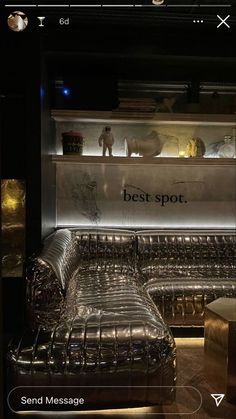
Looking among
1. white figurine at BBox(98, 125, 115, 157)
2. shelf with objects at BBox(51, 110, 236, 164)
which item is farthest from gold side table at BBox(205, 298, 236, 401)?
white figurine at BBox(98, 125, 115, 157)

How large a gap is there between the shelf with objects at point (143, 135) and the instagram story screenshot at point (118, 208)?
0.05 feet

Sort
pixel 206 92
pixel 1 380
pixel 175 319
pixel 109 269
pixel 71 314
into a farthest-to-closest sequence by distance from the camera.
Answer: pixel 206 92, pixel 109 269, pixel 175 319, pixel 71 314, pixel 1 380

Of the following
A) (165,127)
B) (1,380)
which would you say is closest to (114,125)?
(165,127)

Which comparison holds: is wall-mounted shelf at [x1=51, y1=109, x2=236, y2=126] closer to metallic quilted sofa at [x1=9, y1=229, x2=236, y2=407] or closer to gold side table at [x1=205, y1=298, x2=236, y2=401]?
metallic quilted sofa at [x1=9, y1=229, x2=236, y2=407]

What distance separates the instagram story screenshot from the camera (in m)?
1.73

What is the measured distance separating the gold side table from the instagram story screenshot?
0.01 metres

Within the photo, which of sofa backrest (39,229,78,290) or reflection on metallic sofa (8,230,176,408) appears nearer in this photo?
reflection on metallic sofa (8,230,176,408)

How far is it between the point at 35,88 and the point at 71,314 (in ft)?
6.13

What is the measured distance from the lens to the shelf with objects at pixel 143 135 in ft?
11.8

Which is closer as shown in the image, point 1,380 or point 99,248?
point 1,380

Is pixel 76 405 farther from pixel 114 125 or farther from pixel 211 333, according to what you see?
pixel 114 125

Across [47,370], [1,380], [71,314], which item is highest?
[1,380]

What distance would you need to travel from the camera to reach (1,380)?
0.85 m

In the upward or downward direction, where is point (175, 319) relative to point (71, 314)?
downward
